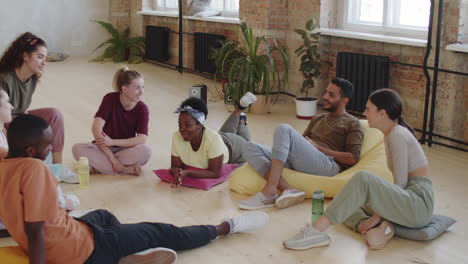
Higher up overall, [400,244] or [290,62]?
[290,62]

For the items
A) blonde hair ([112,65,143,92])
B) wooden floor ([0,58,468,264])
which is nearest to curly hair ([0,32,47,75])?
blonde hair ([112,65,143,92])

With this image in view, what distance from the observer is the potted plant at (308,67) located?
6.47m

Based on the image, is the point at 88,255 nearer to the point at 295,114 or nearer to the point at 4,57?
the point at 4,57

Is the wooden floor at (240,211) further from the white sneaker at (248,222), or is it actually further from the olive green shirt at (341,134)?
the olive green shirt at (341,134)

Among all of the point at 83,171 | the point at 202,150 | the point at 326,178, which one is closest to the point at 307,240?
the point at 326,178

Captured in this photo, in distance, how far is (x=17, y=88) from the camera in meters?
4.17

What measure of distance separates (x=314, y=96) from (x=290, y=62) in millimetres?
557

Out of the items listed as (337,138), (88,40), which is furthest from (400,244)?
(88,40)

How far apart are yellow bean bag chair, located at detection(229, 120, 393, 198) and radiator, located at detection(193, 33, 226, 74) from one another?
486cm

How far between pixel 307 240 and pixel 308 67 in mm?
3477

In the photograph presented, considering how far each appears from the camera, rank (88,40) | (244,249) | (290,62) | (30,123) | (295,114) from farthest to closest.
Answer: (88,40), (290,62), (295,114), (244,249), (30,123)

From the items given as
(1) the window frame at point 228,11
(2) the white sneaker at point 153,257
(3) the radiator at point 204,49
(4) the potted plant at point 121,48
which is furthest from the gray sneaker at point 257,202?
(4) the potted plant at point 121,48

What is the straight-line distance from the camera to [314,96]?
6961mm

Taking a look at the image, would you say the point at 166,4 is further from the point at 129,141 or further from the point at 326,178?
the point at 326,178
